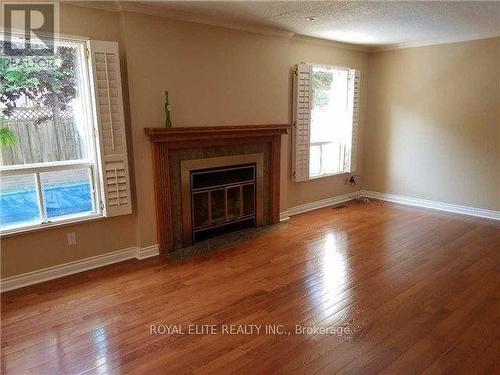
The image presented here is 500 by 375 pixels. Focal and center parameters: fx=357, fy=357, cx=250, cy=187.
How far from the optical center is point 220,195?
13.2 feet

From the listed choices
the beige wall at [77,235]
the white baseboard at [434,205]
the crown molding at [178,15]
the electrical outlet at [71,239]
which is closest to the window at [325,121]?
the white baseboard at [434,205]

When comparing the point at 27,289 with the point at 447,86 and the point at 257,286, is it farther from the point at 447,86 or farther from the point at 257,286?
the point at 447,86

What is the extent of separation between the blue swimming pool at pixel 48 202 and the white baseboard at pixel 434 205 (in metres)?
4.41

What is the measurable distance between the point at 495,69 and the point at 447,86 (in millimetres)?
571

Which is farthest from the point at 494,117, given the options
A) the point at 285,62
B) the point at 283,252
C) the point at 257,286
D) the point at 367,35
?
the point at 257,286

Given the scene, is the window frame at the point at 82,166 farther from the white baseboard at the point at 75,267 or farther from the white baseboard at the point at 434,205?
the white baseboard at the point at 434,205

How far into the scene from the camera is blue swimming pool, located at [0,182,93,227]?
9.52 ft

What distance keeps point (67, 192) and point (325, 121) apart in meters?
3.66

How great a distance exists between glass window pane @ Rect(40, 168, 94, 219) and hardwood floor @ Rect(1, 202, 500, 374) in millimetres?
605

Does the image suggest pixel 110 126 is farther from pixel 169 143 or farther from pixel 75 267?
pixel 75 267

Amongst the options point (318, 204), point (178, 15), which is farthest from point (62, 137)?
point (318, 204)

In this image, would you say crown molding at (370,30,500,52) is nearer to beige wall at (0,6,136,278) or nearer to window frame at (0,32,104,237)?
beige wall at (0,6,136,278)

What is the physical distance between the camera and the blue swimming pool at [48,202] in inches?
114

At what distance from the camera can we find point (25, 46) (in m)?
2.83
